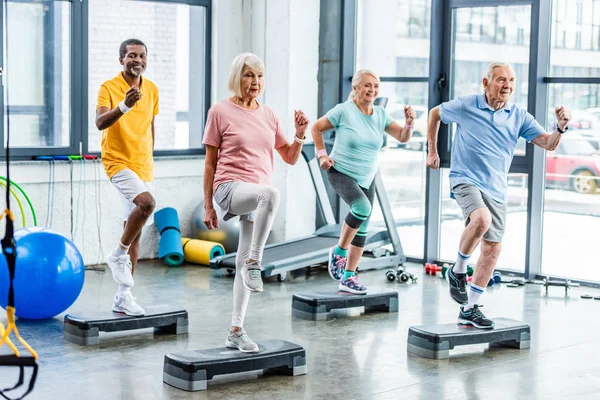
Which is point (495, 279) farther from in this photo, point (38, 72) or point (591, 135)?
point (38, 72)

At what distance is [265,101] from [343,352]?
4.03 metres

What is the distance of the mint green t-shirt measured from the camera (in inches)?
247

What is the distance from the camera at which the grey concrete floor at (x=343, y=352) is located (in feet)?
15.2

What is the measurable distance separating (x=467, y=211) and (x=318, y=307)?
1.35m

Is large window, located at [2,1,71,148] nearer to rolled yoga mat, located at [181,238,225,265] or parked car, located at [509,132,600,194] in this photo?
rolled yoga mat, located at [181,238,225,265]

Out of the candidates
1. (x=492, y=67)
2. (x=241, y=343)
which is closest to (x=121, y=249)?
(x=241, y=343)

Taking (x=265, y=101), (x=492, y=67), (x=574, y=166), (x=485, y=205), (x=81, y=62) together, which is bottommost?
(x=485, y=205)

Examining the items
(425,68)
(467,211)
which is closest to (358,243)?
(467,211)

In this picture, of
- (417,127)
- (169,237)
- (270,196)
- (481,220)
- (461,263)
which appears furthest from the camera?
(417,127)

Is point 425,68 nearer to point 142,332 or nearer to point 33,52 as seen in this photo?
point 33,52

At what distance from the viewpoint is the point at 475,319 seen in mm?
5516

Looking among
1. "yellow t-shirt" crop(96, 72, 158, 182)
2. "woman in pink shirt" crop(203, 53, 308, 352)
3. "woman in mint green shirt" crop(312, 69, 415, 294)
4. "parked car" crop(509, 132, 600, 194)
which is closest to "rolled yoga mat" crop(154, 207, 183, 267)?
"woman in mint green shirt" crop(312, 69, 415, 294)

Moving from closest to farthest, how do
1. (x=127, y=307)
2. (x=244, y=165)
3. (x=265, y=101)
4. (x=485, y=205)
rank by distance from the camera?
(x=244, y=165) < (x=485, y=205) < (x=127, y=307) < (x=265, y=101)

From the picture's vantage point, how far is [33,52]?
26.1 ft
